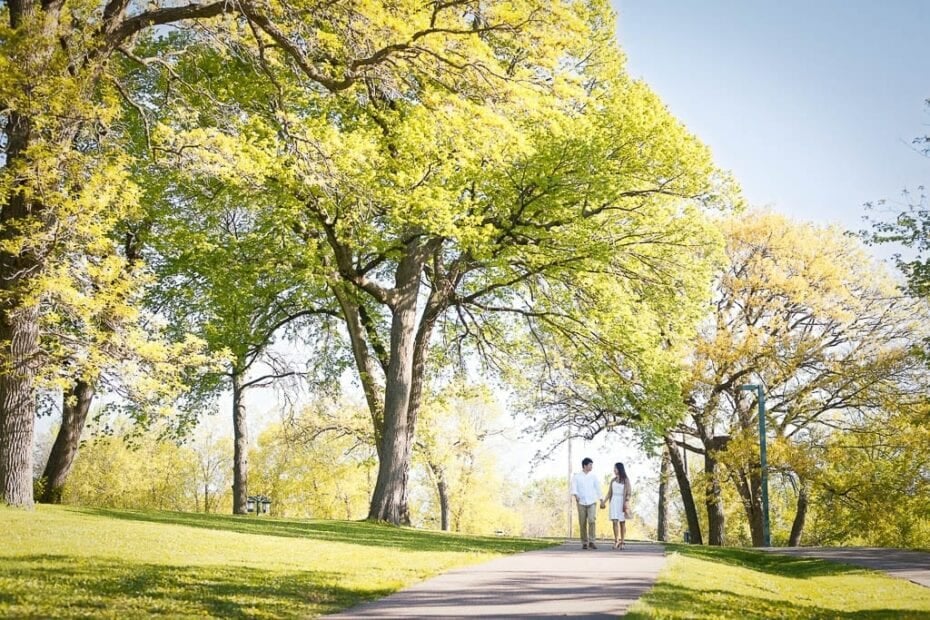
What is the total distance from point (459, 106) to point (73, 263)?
795cm

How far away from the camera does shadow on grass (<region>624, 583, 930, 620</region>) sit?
783 centimetres

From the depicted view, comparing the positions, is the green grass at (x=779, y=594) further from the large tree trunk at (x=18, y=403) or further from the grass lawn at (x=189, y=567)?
the large tree trunk at (x=18, y=403)

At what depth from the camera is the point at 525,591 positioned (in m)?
8.77

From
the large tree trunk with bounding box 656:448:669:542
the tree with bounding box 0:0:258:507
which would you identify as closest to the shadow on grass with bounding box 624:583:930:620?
the tree with bounding box 0:0:258:507

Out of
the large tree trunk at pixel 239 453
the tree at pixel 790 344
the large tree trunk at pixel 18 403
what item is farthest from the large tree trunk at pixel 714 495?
the large tree trunk at pixel 18 403

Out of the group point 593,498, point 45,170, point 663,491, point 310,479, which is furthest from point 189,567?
point 310,479

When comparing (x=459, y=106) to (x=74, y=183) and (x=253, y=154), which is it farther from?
(x=74, y=183)

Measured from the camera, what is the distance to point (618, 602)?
803cm

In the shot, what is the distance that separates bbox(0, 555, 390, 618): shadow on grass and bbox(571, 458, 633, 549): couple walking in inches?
332

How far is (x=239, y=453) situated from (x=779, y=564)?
864 inches

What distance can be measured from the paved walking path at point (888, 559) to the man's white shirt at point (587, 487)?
4935 millimetres

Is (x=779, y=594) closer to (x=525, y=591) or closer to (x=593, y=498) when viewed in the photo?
(x=525, y=591)

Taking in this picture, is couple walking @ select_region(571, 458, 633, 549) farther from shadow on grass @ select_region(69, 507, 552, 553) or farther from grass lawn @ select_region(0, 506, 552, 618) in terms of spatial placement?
grass lawn @ select_region(0, 506, 552, 618)

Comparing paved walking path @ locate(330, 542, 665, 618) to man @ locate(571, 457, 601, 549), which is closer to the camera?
paved walking path @ locate(330, 542, 665, 618)
